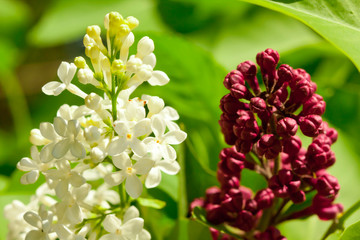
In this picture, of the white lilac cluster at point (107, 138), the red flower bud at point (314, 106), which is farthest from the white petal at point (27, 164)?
the red flower bud at point (314, 106)

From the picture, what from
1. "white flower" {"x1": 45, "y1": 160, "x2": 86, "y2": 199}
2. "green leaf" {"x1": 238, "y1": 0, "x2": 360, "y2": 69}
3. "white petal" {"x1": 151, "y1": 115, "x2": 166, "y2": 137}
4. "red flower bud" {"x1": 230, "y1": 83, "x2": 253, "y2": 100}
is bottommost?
"white flower" {"x1": 45, "y1": 160, "x2": 86, "y2": 199}

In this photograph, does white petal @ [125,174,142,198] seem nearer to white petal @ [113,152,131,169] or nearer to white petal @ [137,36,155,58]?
white petal @ [113,152,131,169]

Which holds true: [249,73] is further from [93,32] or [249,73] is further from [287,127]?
[93,32]

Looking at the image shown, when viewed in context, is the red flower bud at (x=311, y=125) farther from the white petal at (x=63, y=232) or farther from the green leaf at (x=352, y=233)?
the white petal at (x=63, y=232)

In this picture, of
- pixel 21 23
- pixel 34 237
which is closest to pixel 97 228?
pixel 34 237

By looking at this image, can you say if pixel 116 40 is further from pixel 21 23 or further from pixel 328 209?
pixel 21 23

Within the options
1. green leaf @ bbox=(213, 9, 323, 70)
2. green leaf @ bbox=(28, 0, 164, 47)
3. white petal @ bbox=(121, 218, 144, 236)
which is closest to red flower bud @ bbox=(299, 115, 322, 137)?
white petal @ bbox=(121, 218, 144, 236)

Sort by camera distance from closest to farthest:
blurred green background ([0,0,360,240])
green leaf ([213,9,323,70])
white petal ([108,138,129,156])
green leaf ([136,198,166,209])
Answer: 1. white petal ([108,138,129,156])
2. green leaf ([136,198,166,209])
3. blurred green background ([0,0,360,240])
4. green leaf ([213,9,323,70])
